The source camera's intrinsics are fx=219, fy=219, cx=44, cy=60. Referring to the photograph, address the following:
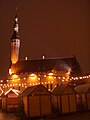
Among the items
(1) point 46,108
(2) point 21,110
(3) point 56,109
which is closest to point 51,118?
(1) point 46,108

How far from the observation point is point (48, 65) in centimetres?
4578

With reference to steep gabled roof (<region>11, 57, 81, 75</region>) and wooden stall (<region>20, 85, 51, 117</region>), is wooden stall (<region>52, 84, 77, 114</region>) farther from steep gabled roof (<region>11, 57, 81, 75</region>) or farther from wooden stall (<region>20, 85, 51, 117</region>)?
steep gabled roof (<region>11, 57, 81, 75</region>)

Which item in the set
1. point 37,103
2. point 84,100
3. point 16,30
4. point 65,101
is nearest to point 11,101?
point 37,103

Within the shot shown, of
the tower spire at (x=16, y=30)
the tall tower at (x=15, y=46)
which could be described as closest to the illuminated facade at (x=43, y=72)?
the tall tower at (x=15, y=46)

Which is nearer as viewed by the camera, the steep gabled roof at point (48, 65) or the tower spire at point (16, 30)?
the steep gabled roof at point (48, 65)

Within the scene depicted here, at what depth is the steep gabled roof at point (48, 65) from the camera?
45031mm

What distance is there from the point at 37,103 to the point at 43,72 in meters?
23.7

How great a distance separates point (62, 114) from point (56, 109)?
1277 millimetres

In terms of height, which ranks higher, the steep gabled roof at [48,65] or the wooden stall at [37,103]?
the steep gabled roof at [48,65]

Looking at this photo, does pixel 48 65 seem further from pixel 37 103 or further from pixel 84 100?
pixel 37 103

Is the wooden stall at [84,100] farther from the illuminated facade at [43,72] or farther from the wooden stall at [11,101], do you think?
the illuminated facade at [43,72]

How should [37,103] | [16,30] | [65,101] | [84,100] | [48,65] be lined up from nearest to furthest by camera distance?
1. [37,103]
2. [65,101]
3. [84,100]
4. [48,65]
5. [16,30]

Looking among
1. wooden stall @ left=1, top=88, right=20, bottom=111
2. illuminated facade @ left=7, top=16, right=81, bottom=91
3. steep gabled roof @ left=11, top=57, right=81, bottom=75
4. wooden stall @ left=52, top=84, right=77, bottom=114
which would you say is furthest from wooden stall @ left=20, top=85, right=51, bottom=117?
steep gabled roof @ left=11, top=57, right=81, bottom=75

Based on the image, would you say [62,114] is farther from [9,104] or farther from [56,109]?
[9,104]
